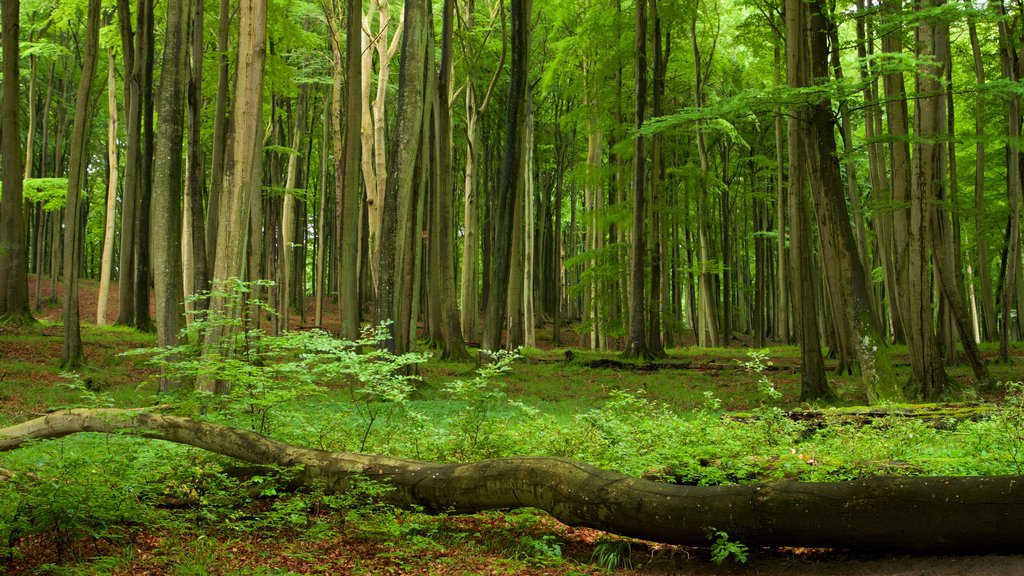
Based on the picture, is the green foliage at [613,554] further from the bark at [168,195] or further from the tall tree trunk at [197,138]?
the tall tree trunk at [197,138]

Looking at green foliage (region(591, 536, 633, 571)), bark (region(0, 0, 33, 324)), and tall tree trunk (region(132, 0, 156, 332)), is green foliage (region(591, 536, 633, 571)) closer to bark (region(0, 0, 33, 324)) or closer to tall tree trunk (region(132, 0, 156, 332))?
bark (region(0, 0, 33, 324))

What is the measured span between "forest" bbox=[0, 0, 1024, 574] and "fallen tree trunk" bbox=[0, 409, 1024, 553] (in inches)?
0.9

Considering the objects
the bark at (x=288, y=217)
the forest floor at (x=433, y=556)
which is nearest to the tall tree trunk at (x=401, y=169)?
the forest floor at (x=433, y=556)

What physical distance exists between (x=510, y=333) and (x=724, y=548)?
16.6m

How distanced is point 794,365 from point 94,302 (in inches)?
1128

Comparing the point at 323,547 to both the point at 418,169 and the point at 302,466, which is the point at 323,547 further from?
the point at 418,169

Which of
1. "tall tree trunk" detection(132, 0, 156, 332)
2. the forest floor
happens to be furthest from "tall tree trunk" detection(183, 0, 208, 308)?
the forest floor

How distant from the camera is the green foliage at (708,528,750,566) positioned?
4613 millimetres

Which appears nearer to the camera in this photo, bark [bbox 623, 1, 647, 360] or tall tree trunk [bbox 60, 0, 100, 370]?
tall tree trunk [bbox 60, 0, 100, 370]

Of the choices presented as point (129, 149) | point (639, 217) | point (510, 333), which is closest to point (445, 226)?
point (510, 333)

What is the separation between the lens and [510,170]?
53.2 ft

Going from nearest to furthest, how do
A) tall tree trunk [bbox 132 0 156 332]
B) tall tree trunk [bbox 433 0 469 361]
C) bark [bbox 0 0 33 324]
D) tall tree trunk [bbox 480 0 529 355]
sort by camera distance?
bark [bbox 0 0 33 324]
tall tree trunk [bbox 480 0 529 355]
tall tree trunk [bbox 132 0 156 332]
tall tree trunk [bbox 433 0 469 361]

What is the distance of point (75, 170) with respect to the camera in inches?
543

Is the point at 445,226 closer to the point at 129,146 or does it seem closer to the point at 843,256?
the point at 129,146
